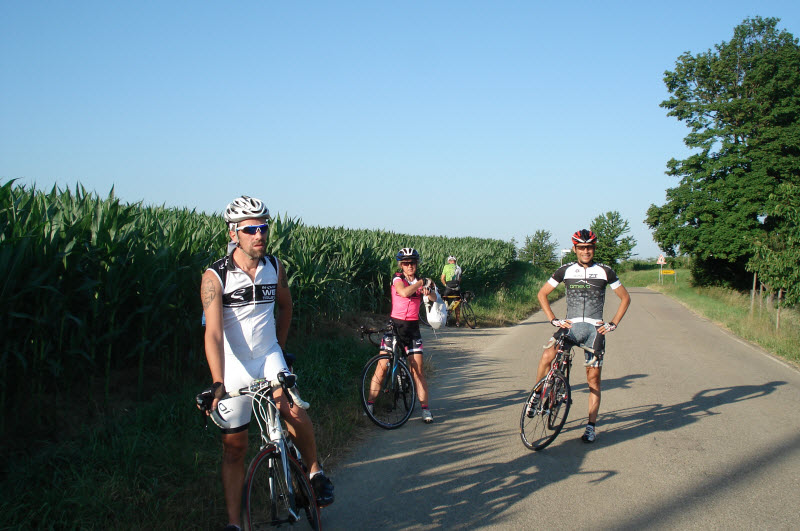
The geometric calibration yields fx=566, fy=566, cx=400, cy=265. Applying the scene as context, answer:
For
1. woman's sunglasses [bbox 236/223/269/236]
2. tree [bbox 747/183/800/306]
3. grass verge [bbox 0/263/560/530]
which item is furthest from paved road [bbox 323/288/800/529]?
tree [bbox 747/183/800/306]

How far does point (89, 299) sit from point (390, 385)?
329cm

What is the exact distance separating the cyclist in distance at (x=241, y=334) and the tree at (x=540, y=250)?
52693 mm

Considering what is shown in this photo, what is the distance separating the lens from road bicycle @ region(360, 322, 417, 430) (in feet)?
21.0

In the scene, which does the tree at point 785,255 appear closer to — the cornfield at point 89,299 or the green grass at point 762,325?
the green grass at point 762,325

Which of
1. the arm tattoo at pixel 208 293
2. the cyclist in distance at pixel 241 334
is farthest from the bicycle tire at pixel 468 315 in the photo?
the arm tattoo at pixel 208 293

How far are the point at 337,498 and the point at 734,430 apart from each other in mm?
4905

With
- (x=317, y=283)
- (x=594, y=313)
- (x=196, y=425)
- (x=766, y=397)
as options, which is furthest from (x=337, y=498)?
(x=766, y=397)

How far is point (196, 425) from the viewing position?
5.30 m

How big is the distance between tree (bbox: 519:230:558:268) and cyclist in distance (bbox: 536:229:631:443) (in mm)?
49509

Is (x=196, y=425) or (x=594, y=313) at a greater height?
(x=594, y=313)

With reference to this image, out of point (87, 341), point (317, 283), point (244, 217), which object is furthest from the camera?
point (317, 283)

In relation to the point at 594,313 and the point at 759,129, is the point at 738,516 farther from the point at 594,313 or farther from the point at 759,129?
the point at 759,129

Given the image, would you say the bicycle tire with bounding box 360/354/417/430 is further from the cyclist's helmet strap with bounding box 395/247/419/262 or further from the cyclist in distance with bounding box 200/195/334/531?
the cyclist in distance with bounding box 200/195/334/531

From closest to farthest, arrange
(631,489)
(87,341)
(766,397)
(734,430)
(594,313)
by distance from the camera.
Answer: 1. (631,489)
2. (87,341)
3. (594,313)
4. (734,430)
5. (766,397)
